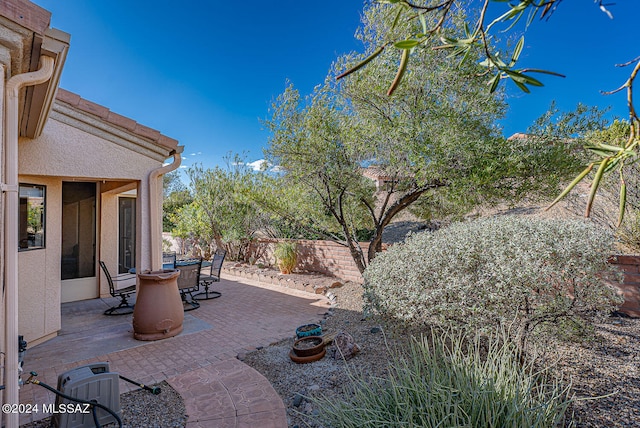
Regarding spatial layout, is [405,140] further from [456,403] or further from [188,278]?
[188,278]

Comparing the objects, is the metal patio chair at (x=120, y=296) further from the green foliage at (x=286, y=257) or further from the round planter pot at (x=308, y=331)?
the green foliage at (x=286, y=257)

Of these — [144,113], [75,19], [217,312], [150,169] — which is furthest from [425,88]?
[144,113]

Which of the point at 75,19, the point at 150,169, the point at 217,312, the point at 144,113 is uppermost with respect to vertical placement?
the point at 144,113

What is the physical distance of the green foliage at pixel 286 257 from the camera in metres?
11.8

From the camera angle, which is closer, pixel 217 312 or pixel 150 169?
pixel 150 169

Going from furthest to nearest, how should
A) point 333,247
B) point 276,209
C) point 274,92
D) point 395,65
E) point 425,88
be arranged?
point 333,247
point 276,209
point 274,92
point 425,88
point 395,65

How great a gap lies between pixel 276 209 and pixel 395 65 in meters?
5.12

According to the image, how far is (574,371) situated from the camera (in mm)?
3928

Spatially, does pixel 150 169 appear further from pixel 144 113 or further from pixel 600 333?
pixel 144 113

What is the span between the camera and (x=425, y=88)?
21.7 feet

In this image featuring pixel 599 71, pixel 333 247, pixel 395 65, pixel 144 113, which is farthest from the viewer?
pixel 144 113

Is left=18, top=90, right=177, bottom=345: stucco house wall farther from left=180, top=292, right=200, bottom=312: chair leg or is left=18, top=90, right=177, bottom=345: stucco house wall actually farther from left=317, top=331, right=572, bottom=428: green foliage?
left=317, top=331, right=572, bottom=428: green foliage

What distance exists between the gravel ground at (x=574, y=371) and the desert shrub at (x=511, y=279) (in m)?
0.60

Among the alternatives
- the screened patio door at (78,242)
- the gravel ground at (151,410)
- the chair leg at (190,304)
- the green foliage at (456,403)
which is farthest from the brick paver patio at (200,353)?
the green foliage at (456,403)
